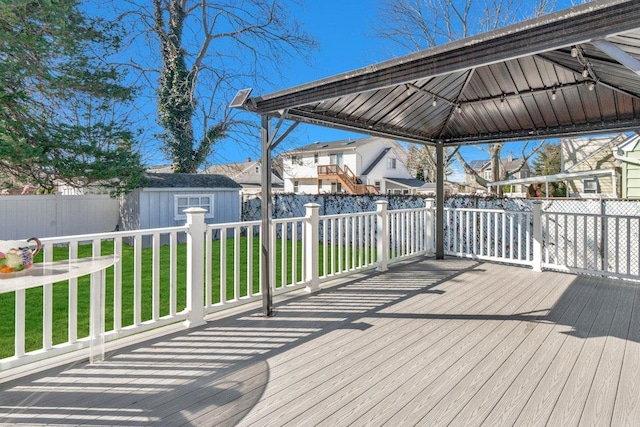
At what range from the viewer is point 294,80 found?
14.9 m

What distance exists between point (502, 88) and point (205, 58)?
39.3 ft

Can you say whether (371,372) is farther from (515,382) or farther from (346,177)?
(346,177)

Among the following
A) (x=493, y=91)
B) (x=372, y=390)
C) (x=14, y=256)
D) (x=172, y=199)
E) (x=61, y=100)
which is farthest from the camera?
(x=172, y=199)

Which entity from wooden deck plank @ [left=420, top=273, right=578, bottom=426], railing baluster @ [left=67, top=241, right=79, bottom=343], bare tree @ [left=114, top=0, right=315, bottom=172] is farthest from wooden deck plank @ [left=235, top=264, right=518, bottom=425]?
bare tree @ [left=114, top=0, right=315, bottom=172]

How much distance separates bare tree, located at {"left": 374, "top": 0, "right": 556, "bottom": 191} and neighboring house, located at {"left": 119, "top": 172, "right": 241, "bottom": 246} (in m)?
7.53

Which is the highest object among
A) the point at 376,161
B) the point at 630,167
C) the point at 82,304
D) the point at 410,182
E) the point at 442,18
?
the point at 442,18

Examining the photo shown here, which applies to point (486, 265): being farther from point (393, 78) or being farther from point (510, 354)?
point (393, 78)

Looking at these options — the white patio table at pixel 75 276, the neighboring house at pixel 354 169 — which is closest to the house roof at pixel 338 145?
A: the neighboring house at pixel 354 169

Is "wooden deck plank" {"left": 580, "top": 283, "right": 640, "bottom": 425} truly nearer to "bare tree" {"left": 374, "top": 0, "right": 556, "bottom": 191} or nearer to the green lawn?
the green lawn

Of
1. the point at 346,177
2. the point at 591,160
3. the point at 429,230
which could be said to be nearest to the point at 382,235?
the point at 429,230

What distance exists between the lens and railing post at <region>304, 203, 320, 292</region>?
4.42m

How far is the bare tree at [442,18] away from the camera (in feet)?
36.5

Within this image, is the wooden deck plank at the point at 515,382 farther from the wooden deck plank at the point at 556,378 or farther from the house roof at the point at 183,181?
the house roof at the point at 183,181

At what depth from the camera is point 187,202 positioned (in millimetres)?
12336
